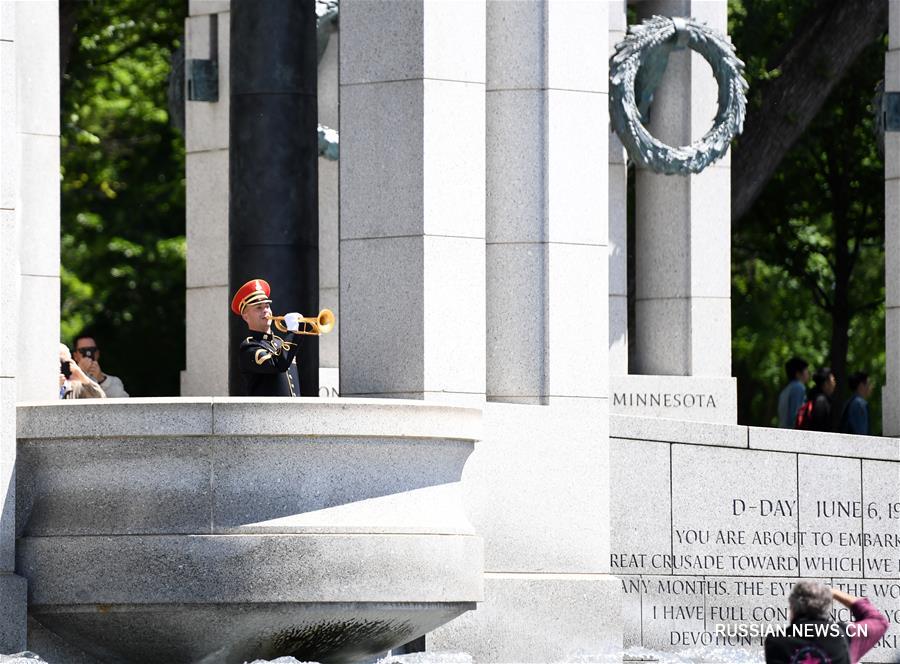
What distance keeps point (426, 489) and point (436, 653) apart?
5.84 feet

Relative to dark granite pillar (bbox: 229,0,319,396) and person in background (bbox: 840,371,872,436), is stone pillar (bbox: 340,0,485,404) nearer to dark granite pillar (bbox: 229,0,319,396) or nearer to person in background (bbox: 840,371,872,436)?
dark granite pillar (bbox: 229,0,319,396)

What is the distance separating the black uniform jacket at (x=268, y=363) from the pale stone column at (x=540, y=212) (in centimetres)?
257

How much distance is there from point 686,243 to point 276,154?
7.01 metres

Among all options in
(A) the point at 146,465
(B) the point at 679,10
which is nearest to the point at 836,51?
(B) the point at 679,10

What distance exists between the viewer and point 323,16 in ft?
79.5

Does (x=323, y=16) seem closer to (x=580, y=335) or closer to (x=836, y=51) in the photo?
(x=580, y=335)

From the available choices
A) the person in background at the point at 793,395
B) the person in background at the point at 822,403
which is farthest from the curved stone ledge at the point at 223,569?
the person in background at the point at 793,395

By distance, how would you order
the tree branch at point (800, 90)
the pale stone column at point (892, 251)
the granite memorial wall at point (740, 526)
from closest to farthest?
1. the granite memorial wall at point (740, 526)
2. the pale stone column at point (892, 251)
3. the tree branch at point (800, 90)

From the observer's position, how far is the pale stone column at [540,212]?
18406 millimetres

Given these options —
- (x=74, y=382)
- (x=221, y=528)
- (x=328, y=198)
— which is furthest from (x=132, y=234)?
(x=221, y=528)

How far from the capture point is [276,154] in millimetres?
19938

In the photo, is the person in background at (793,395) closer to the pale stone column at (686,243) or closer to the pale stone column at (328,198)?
the pale stone column at (686,243)

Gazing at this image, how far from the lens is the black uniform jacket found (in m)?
16.2

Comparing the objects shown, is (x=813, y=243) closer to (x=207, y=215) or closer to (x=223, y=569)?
(x=207, y=215)
